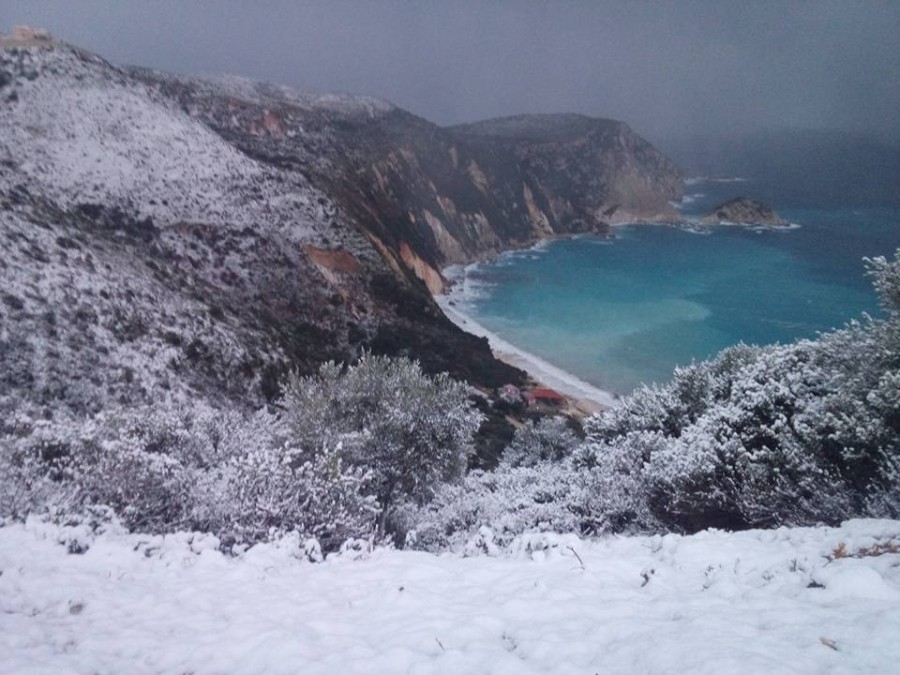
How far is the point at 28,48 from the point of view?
38.0 metres

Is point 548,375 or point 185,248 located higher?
point 185,248

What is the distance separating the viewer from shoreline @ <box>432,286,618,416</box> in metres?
41.4

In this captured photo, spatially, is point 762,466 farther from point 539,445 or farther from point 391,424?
point 539,445

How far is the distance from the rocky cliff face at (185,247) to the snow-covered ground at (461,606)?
10544mm

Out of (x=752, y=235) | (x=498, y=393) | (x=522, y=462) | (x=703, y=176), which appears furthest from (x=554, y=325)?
(x=703, y=176)

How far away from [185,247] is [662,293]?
220 feet

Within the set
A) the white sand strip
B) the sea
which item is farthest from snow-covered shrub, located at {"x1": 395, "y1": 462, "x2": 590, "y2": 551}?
the white sand strip

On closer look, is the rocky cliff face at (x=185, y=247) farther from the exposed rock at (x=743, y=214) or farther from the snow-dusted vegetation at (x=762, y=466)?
the exposed rock at (x=743, y=214)

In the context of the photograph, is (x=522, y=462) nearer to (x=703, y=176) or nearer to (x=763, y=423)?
(x=763, y=423)

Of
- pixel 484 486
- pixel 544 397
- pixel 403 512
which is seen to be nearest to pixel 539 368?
pixel 544 397

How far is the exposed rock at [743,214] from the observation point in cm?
12581

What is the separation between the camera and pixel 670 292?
82.2m

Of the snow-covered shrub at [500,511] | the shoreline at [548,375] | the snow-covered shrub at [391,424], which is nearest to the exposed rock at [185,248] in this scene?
the shoreline at [548,375]

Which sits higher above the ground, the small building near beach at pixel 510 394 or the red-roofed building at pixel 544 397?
the small building near beach at pixel 510 394
